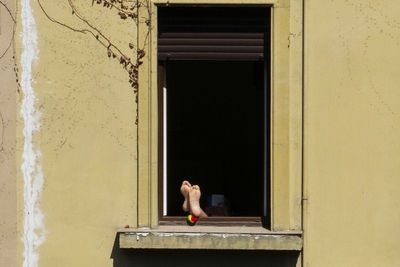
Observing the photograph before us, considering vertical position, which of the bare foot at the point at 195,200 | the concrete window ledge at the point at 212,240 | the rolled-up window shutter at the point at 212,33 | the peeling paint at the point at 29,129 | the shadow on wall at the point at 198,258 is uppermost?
the rolled-up window shutter at the point at 212,33

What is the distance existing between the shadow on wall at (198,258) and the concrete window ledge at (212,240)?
0.54ft

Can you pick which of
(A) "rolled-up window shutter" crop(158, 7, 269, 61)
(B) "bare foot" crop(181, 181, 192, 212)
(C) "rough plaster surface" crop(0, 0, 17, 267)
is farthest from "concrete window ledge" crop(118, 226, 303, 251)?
(A) "rolled-up window shutter" crop(158, 7, 269, 61)

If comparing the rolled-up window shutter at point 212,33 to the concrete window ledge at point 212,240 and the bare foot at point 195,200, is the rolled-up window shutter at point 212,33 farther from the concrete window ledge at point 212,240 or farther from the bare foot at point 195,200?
the concrete window ledge at point 212,240

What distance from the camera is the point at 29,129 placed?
25.8 ft

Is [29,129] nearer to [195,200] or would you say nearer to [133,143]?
[133,143]

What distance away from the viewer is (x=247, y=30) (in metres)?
7.93

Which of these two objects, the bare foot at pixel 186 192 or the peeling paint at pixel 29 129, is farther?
the bare foot at pixel 186 192

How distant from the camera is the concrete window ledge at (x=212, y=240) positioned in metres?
7.70

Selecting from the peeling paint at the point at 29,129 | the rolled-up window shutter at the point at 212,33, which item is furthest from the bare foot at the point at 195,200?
the peeling paint at the point at 29,129
